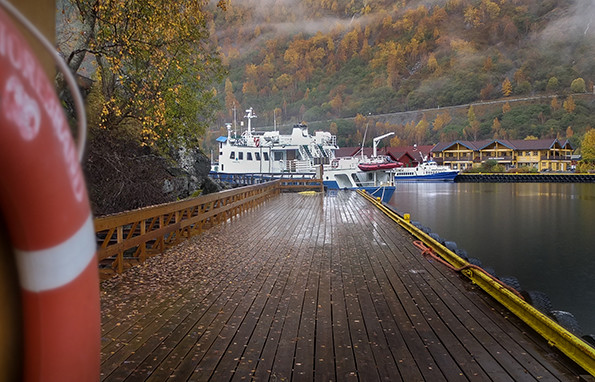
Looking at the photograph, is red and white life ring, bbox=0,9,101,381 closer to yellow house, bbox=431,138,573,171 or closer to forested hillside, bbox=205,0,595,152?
yellow house, bbox=431,138,573,171

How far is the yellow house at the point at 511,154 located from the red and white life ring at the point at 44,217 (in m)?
81.8

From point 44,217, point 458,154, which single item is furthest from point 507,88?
point 44,217

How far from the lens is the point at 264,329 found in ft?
12.7

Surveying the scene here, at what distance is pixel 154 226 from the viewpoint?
984 centimetres

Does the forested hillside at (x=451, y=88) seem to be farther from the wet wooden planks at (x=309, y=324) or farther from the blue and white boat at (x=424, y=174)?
the wet wooden planks at (x=309, y=324)

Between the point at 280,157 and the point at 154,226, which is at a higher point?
the point at 280,157

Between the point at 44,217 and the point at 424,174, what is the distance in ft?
226

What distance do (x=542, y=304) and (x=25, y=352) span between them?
557 centimetres

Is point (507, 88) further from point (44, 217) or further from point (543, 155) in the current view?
point (44, 217)

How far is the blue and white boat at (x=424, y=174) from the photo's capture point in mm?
66625

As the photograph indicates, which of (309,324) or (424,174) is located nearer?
(309,324)

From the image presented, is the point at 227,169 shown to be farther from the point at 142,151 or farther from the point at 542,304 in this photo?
the point at 542,304

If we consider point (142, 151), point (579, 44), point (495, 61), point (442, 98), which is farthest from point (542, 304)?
point (579, 44)

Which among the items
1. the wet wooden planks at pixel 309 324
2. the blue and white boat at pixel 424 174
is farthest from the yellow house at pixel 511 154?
the wet wooden planks at pixel 309 324
